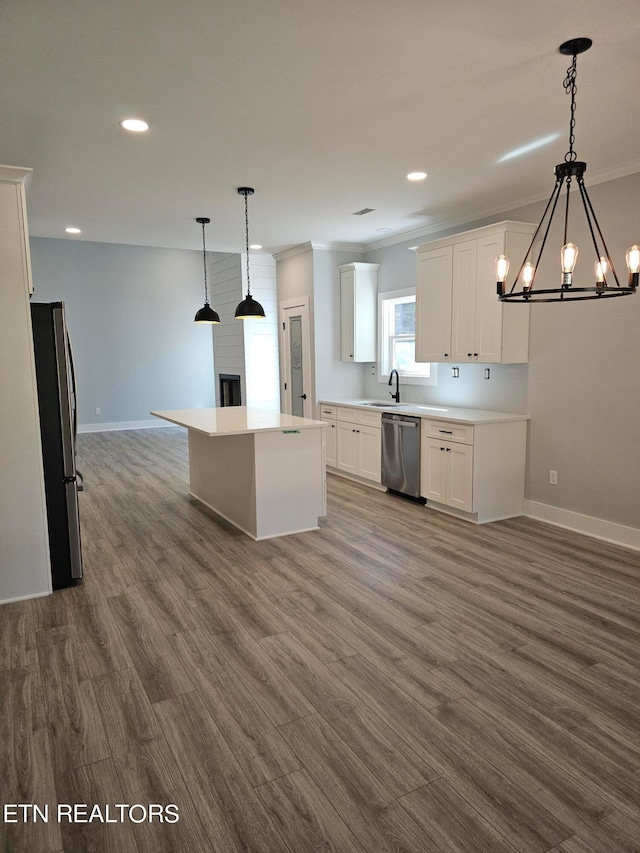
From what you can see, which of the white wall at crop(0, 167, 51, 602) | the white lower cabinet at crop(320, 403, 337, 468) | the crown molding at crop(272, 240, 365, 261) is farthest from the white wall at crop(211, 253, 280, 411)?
the white wall at crop(0, 167, 51, 602)

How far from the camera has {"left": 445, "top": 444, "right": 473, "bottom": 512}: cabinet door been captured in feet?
14.8

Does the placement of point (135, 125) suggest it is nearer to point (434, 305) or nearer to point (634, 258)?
point (634, 258)

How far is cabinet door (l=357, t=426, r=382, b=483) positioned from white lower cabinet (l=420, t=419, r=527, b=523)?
29.9 inches

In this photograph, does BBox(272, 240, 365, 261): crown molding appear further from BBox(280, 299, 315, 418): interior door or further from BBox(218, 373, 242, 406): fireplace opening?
BBox(218, 373, 242, 406): fireplace opening

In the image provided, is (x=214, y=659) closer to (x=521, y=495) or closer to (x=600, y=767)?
(x=600, y=767)

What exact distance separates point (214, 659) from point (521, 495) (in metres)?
3.20

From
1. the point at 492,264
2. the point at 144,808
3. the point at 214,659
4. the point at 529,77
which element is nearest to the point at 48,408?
the point at 214,659

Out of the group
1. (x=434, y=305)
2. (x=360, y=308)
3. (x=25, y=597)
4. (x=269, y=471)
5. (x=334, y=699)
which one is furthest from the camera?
(x=360, y=308)

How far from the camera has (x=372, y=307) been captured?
648 centimetres

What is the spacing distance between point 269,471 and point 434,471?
158 cm

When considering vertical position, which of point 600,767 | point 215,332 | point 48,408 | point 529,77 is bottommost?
point 600,767

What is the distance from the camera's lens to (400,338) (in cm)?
626

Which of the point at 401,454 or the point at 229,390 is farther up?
the point at 229,390

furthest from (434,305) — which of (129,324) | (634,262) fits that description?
(129,324)
